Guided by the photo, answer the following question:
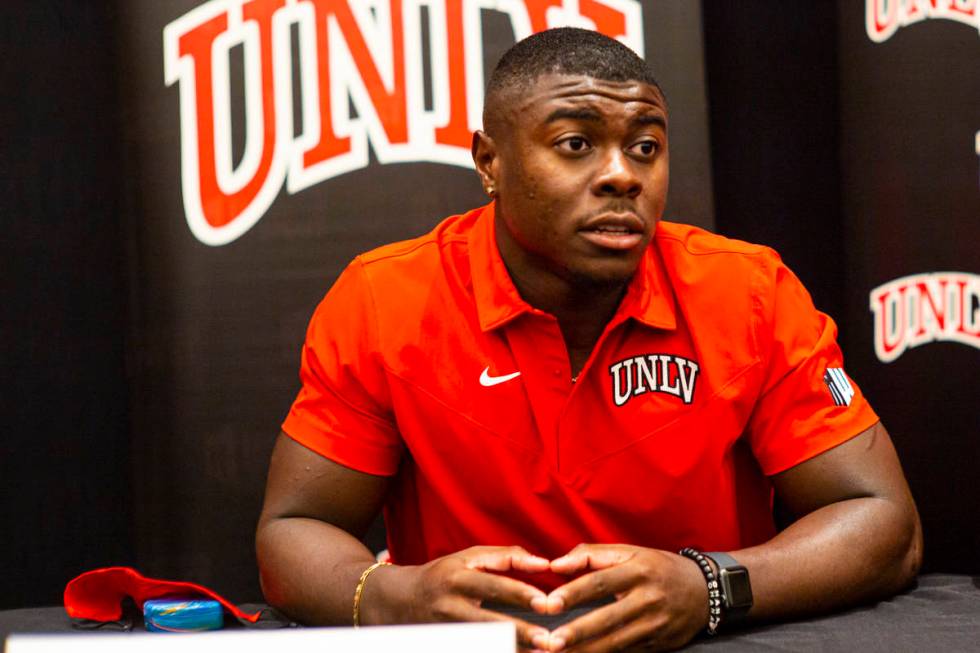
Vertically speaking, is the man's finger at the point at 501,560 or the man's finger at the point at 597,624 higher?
the man's finger at the point at 501,560

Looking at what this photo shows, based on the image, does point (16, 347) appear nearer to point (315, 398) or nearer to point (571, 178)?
point (315, 398)

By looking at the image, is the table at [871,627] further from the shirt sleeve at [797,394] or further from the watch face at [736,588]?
the shirt sleeve at [797,394]

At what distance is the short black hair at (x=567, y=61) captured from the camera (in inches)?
57.7

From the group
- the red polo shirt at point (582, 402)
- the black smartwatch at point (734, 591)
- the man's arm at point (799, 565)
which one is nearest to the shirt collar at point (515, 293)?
the red polo shirt at point (582, 402)

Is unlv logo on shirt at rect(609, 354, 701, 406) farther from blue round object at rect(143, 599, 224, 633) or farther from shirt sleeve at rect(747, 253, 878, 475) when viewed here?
blue round object at rect(143, 599, 224, 633)

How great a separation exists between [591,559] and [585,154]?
52 centimetres

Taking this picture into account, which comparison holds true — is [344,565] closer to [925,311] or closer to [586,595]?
[586,595]

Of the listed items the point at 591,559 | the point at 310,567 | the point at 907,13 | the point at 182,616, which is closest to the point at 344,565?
the point at 310,567

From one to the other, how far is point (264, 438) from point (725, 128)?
1.00 m

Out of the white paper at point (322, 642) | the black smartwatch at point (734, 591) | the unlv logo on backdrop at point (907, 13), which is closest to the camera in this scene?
the white paper at point (322, 642)

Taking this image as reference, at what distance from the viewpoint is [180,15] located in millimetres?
1884

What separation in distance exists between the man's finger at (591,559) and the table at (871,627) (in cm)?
7

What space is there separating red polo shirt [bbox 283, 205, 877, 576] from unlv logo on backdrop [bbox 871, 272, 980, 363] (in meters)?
0.40

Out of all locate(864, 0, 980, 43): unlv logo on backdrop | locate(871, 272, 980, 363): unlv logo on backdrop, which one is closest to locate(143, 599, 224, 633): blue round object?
locate(871, 272, 980, 363): unlv logo on backdrop
